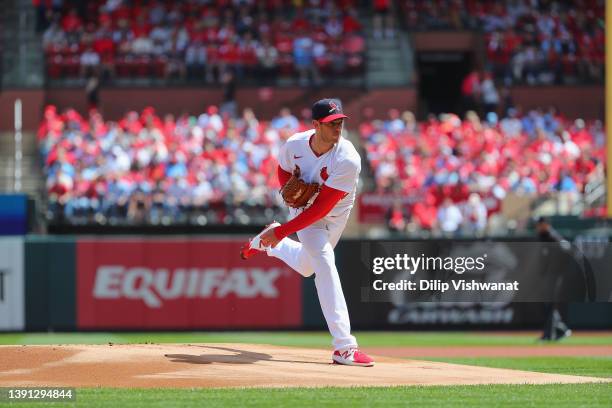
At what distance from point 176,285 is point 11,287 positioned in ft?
7.89

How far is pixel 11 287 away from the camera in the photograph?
59.4 ft

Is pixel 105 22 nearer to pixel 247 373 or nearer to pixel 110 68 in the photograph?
pixel 110 68

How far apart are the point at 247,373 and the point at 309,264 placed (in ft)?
3.18

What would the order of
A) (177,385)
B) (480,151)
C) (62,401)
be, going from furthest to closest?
(480,151) → (177,385) → (62,401)

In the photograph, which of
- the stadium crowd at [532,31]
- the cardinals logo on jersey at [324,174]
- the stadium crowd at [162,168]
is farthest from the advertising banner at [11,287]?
the stadium crowd at [532,31]

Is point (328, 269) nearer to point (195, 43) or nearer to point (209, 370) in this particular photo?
point (209, 370)

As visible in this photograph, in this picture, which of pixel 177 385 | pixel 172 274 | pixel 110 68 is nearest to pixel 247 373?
pixel 177 385

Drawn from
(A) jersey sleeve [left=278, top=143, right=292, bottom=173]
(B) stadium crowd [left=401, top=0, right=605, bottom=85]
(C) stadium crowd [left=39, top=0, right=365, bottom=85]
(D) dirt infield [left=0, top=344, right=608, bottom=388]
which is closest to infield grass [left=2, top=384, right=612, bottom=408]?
(D) dirt infield [left=0, top=344, right=608, bottom=388]

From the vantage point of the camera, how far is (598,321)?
19156 millimetres

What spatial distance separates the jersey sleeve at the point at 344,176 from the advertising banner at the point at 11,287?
33.3 feet

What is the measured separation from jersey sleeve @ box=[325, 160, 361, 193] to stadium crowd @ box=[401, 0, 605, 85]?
2031 centimetres

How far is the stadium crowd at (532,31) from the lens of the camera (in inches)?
1143

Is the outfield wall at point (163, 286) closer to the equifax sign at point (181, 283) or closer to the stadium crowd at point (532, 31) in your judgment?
the equifax sign at point (181, 283)

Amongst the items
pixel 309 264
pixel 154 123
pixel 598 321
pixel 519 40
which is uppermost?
pixel 519 40
